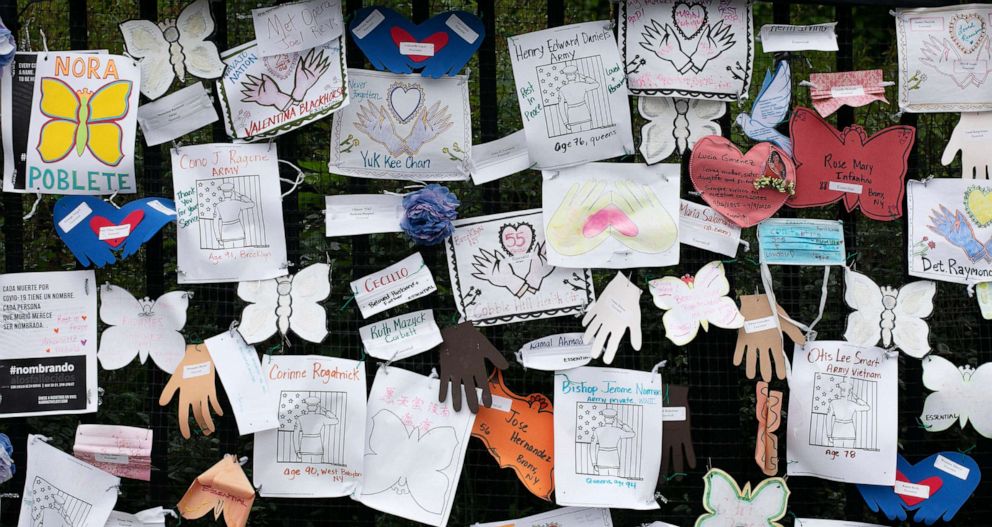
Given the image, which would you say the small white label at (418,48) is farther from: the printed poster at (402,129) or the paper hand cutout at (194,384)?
the paper hand cutout at (194,384)

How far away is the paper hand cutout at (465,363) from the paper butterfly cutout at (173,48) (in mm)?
1031

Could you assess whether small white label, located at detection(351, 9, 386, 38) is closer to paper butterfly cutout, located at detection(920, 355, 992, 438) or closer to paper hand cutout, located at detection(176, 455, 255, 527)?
paper hand cutout, located at detection(176, 455, 255, 527)

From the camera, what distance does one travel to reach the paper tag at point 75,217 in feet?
8.35

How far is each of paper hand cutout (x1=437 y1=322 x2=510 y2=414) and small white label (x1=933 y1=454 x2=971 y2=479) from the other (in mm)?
1388

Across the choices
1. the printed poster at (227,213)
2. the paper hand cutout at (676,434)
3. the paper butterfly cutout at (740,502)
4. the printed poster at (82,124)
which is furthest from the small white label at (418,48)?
the paper butterfly cutout at (740,502)

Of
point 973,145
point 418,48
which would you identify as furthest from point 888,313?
point 418,48

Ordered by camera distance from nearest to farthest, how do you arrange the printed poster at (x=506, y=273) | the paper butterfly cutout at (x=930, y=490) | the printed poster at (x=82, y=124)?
the printed poster at (x=82, y=124) → the printed poster at (x=506, y=273) → the paper butterfly cutout at (x=930, y=490)

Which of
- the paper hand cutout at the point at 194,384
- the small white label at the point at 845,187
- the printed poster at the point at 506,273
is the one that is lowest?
the paper hand cutout at the point at 194,384

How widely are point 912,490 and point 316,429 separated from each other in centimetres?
184

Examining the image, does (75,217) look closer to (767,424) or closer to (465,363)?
(465,363)

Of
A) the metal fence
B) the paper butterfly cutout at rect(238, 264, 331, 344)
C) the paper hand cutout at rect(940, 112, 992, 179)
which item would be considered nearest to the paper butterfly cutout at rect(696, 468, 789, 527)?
the metal fence

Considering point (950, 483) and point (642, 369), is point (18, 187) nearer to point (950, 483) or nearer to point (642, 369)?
point (642, 369)

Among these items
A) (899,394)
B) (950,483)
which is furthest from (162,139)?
(950,483)

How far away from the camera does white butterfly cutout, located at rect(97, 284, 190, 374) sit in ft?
8.50
